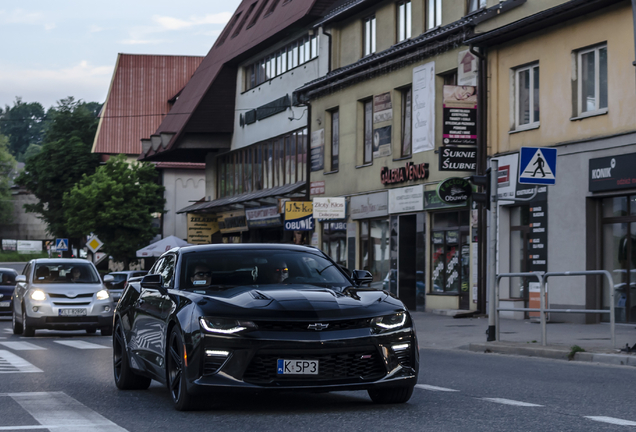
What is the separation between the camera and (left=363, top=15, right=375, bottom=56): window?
3284cm

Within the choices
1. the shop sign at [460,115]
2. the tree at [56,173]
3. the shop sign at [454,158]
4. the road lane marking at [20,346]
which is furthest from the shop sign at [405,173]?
the tree at [56,173]

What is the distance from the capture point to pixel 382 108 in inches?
1225

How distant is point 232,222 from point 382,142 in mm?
17775

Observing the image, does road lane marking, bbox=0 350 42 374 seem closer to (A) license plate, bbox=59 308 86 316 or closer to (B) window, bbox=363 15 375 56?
(A) license plate, bbox=59 308 86 316

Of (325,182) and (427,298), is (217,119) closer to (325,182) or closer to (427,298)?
(325,182)

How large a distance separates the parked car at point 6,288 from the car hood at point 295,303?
22.3m

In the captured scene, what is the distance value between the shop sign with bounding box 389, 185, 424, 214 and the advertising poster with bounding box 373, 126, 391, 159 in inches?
49.6

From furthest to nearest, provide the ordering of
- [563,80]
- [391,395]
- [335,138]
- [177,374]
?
1. [335,138]
2. [563,80]
3. [391,395]
4. [177,374]

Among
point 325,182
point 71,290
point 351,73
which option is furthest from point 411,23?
point 71,290

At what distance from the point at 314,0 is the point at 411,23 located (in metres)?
8.19

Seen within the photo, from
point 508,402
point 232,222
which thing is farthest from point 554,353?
point 232,222

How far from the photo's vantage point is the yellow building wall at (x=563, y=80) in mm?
21000

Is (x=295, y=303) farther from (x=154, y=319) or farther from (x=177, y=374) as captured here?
(x=154, y=319)

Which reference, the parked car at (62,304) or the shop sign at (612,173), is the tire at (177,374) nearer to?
the parked car at (62,304)
